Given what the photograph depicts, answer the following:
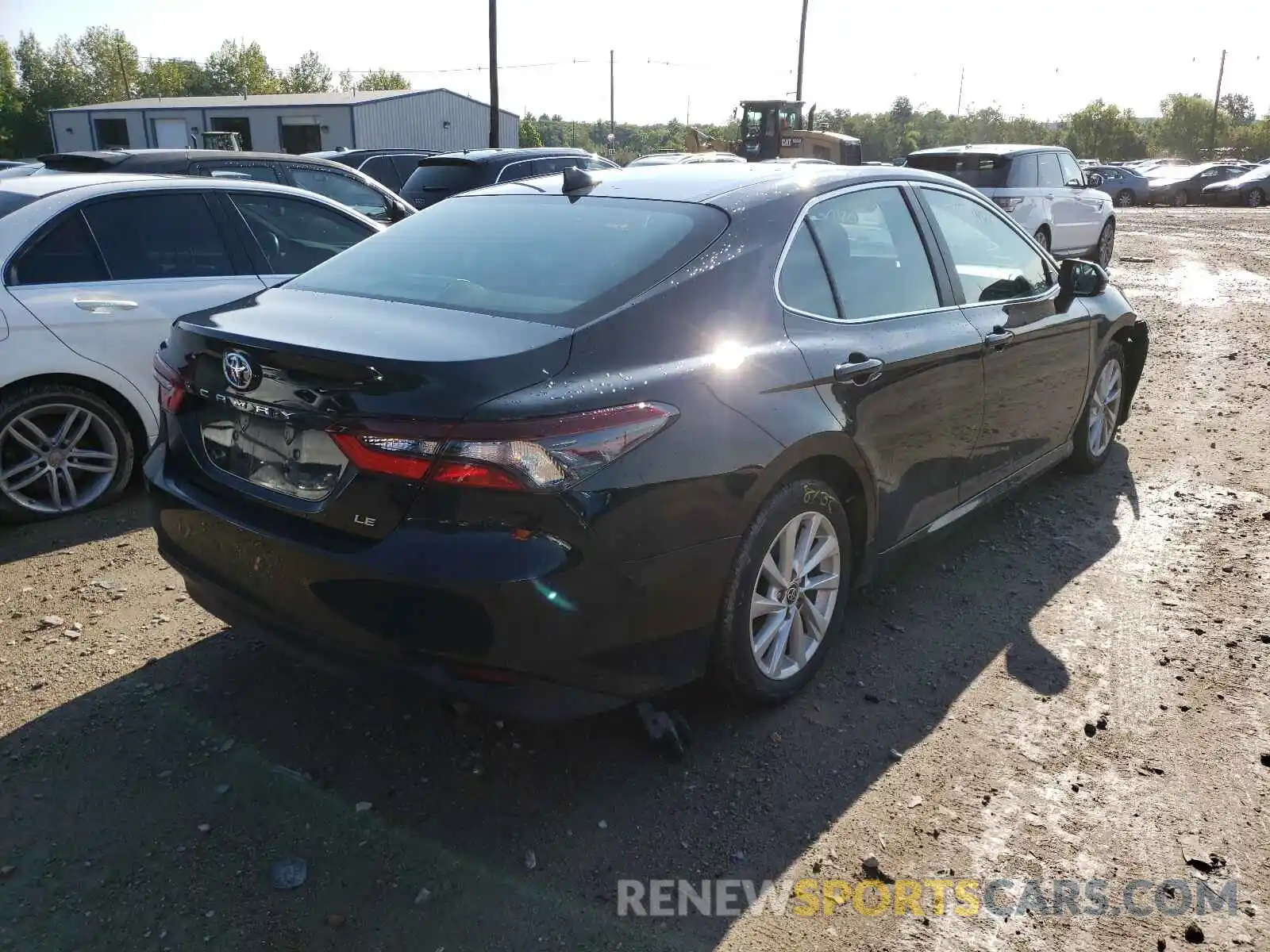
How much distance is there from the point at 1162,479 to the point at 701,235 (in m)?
3.86

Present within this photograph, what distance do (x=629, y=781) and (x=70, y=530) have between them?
127 inches

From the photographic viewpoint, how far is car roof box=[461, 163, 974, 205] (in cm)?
344

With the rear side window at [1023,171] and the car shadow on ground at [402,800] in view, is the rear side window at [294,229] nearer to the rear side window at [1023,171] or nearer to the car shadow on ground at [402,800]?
the car shadow on ground at [402,800]

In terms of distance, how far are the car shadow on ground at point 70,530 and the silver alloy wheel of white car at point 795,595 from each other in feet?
9.47

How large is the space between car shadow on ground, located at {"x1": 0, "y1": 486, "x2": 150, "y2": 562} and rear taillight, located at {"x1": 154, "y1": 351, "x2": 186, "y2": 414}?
154cm

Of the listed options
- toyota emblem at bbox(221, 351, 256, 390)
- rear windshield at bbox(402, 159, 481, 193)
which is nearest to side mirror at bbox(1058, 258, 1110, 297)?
toyota emblem at bbox(221, 351, 256, 390)

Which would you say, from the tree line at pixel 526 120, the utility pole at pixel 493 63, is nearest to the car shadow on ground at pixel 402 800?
the utility pole at pixel 493 63

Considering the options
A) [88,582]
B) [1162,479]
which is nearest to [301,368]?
[88,582]

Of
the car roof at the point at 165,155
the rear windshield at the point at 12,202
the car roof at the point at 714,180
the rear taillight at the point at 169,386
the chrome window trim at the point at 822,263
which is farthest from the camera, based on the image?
the car roof at the point at 165,155

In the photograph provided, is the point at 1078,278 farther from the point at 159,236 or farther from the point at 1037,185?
the point at 1037,185

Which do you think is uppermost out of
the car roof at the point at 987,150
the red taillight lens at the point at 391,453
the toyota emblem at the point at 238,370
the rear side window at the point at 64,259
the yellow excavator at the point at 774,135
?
the yellow excavator at the point at 774,135

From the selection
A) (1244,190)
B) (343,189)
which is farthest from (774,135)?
(343,189)

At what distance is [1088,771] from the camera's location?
9.96ft

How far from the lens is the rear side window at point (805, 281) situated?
3.27 m
